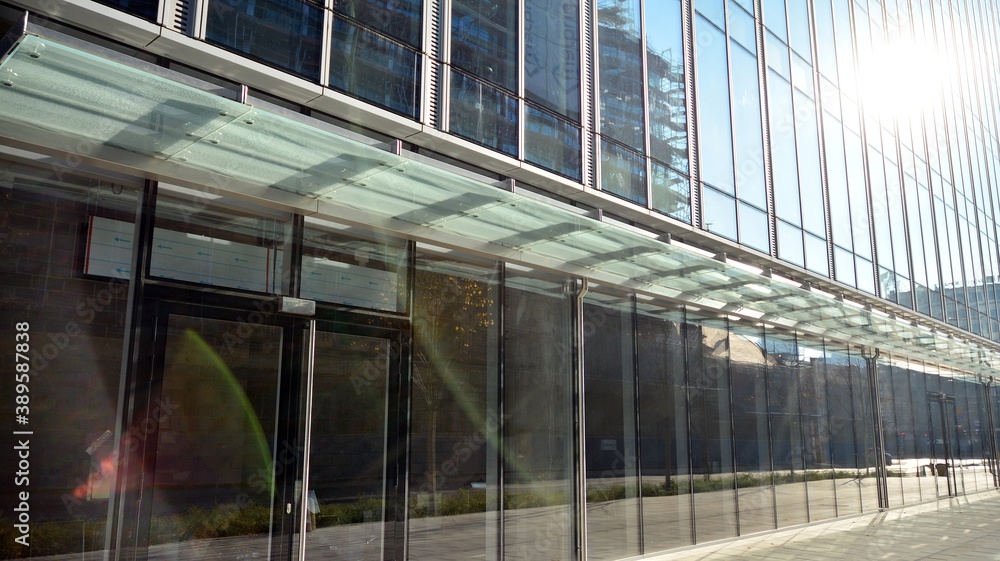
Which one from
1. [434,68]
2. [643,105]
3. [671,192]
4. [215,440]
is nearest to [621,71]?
[643,105]

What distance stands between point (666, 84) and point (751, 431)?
6.87 metres

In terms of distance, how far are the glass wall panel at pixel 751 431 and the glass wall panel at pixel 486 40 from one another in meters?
7.69

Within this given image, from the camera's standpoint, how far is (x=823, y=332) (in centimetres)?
1838

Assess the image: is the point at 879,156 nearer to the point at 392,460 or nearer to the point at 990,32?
the point at 392,460

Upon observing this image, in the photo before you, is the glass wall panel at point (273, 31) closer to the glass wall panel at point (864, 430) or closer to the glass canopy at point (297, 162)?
the glass canopy at point (297, 162)

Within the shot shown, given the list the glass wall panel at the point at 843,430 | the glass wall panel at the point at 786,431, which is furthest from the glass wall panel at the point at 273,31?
the glass wall panel at the point at 843,430

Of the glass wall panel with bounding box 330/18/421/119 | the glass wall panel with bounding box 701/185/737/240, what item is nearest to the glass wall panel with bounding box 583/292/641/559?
the glass wall panel with bounding box 701/185/737/240

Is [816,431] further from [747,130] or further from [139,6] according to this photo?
[139,6]

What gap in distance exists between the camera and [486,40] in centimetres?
990

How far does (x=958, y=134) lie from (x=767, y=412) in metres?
21.5

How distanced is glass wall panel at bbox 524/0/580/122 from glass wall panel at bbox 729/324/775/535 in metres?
6.50

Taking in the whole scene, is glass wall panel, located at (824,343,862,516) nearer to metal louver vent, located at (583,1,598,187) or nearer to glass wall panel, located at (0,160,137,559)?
metal louver vent, located at (583,1,598,187)

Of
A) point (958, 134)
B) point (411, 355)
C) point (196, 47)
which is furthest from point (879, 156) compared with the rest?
point (196, 47)

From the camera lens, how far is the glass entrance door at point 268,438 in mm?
6652
